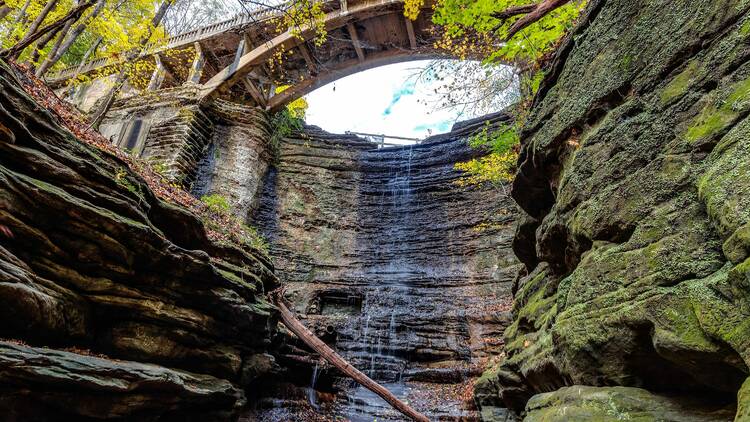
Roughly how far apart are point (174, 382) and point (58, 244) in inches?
92.4

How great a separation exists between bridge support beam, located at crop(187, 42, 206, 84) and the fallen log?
567 inches

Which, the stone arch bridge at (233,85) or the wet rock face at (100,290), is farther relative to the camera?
the stone arch bridge at (233,85)

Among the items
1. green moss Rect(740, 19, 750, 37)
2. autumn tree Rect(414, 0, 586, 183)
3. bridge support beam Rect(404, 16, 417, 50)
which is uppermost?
bridge support beam Rect(404, 16, 417, 50)

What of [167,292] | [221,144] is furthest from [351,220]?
[167,292]

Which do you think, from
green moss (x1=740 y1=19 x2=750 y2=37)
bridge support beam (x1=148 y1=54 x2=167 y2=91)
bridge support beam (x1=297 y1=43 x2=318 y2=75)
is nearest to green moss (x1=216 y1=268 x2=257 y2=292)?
green moss (x1=740 y1=19 x2=750 y2=37)

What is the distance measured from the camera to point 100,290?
5.10 m

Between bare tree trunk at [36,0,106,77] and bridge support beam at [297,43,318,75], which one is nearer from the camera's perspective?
bare tree trunk at [36,0,106,77]

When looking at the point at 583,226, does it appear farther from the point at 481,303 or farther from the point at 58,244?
the point at 481,303

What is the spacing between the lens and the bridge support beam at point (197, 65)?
18831mm

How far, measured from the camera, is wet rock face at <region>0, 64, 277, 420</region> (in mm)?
4020

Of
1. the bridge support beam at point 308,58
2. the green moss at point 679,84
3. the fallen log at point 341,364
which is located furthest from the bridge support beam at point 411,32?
the green moss at point 679,84

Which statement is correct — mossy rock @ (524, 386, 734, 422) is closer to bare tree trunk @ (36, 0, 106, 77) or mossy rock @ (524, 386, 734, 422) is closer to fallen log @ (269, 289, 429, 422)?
fallen log @ (269, 289, 429, 422)

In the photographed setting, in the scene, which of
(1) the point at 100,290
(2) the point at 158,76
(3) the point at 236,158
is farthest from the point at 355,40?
(1) the point at 100,290

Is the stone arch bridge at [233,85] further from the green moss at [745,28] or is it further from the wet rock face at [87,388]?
the green moss at [745,28]
